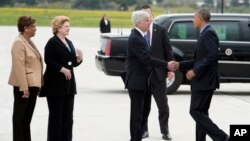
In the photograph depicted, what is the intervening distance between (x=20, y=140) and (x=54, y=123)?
1.50 feet

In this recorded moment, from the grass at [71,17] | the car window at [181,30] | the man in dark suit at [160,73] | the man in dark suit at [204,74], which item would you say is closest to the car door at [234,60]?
the car window at [181,30]

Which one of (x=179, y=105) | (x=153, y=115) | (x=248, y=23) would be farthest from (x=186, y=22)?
(x=153, y=115)

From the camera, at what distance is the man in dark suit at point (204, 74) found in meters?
9.89

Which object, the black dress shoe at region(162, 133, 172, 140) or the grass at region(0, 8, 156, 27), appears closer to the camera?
the black dress shoe at region(162, 133, 172, 140)

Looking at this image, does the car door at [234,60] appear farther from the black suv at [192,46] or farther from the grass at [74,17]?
the grass at [74,17]

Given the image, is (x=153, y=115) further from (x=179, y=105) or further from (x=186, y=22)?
(x=186, y=22)

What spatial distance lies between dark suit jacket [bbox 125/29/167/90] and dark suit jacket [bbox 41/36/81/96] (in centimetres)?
85

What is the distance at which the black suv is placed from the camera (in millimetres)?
17125

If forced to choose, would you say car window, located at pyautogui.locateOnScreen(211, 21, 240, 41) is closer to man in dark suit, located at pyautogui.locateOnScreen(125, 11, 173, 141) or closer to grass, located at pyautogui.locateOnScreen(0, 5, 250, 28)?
man in dark suit, located at pyautogui.locateOnScreen(125, 11, 173, 141)

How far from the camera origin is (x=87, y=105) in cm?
1537

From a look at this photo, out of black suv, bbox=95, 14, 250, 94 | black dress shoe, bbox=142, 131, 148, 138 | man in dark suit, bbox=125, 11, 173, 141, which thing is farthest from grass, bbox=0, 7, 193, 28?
man in dark suit, bbox=125, 11, 173, 141

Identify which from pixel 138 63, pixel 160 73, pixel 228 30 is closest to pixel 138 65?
pixel 138 63

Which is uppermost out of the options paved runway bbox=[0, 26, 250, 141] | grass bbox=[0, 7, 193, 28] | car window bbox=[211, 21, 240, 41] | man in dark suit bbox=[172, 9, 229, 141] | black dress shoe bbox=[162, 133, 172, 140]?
man in dark suit bbox=[172, 9, 229, 141]

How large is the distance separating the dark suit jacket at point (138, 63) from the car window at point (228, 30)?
24.0ft
